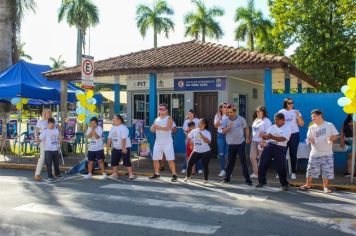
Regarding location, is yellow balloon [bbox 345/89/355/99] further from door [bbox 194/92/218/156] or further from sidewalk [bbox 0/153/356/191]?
door [bbox 194/92/218/156]

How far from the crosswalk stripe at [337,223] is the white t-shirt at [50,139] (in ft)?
20.2

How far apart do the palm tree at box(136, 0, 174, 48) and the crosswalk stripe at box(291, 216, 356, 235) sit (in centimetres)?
3944

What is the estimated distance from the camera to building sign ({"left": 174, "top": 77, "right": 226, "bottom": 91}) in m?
Result: 14.9

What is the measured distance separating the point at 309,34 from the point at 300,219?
22.1 meters

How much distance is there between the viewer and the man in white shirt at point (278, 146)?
28.3 feet

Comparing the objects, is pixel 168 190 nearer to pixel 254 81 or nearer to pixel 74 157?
pixel 74 157

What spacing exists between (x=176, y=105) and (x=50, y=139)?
6288 millimetres

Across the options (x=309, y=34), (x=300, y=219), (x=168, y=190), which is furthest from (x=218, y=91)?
(x=309, y=34)

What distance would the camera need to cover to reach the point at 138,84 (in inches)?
650

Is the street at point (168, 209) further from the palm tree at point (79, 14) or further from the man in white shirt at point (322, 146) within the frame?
the palm tree at point (79, 14)

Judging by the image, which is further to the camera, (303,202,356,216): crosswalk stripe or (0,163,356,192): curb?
(0,163,356,192): curb

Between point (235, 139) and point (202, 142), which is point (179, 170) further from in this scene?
point (235, 139)

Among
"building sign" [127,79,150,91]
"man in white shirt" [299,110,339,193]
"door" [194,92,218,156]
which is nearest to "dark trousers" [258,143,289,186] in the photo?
"man in white shirt" [299,110,339,193]

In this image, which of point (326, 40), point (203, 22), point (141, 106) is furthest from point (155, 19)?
point (141, 106)
